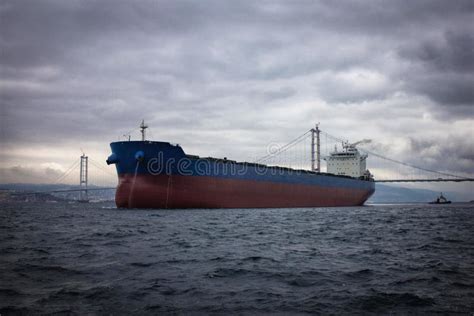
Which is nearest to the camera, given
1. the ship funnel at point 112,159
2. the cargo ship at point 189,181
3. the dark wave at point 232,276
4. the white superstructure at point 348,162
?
the dark wave at point 232,276

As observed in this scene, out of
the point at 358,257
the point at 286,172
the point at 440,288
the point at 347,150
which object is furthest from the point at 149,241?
the point at 347,150

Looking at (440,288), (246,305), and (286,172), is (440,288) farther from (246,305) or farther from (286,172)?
(286,172)

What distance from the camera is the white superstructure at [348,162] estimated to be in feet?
181

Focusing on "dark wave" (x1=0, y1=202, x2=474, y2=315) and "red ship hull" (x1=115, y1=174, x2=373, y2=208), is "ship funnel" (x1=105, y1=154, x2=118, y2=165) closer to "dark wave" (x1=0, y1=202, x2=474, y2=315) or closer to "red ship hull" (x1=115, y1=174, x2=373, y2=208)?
"red ship hull" (x1=115, y1=174, x2=373, y2=208)

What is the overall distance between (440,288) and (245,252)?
478 centimetres

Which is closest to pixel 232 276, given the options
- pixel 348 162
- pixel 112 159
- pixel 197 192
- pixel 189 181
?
pixel 189 181

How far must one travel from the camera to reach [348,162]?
55969mm

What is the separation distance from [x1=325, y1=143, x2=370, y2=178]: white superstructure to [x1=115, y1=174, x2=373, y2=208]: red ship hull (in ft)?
73.0

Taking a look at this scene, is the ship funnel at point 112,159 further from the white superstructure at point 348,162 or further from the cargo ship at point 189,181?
the white superstructure at point 348,162

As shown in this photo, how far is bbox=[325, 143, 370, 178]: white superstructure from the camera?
5528cm

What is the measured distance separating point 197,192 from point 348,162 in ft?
115

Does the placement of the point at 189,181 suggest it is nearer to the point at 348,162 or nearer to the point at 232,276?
the point at 232,276

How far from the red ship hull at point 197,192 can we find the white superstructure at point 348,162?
73.0 feet

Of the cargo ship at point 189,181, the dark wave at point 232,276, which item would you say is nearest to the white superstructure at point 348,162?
the cargo ship at point 189,181
